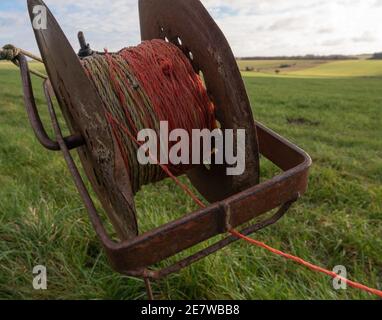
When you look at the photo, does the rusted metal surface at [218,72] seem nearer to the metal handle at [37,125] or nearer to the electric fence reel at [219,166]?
the electric fence reel at [219,166]

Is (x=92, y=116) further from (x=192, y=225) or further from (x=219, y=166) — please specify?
(x=219, y=166)

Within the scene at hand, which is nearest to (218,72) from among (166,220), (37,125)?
(37,125)

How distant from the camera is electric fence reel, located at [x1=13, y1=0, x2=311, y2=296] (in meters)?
1.32

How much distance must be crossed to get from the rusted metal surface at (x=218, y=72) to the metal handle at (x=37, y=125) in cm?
63

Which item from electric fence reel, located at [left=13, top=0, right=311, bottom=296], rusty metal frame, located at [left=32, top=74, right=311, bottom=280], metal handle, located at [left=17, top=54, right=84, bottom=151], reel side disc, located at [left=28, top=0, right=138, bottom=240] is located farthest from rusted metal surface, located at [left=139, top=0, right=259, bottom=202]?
metal handle, located at [left=17, top=54, right=84, bottom=151]

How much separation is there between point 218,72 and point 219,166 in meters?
0.57

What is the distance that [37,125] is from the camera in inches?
68.3

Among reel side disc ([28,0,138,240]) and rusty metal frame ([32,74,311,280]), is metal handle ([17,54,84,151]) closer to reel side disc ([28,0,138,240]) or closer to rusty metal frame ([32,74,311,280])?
rusty metal frame ([32,74,311,280])

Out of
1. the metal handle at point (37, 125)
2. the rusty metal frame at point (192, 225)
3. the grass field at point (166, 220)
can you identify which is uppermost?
the metal handle at point (37, 125)

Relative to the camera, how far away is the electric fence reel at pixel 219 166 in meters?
1.32

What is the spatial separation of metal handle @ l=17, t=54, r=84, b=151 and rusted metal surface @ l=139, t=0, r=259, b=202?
0.63 metres

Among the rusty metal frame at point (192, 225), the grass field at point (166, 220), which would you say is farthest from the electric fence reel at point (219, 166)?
the grass field at point (166, 220)

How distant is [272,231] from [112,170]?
7.19 ft

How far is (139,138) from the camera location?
6.20 ft
